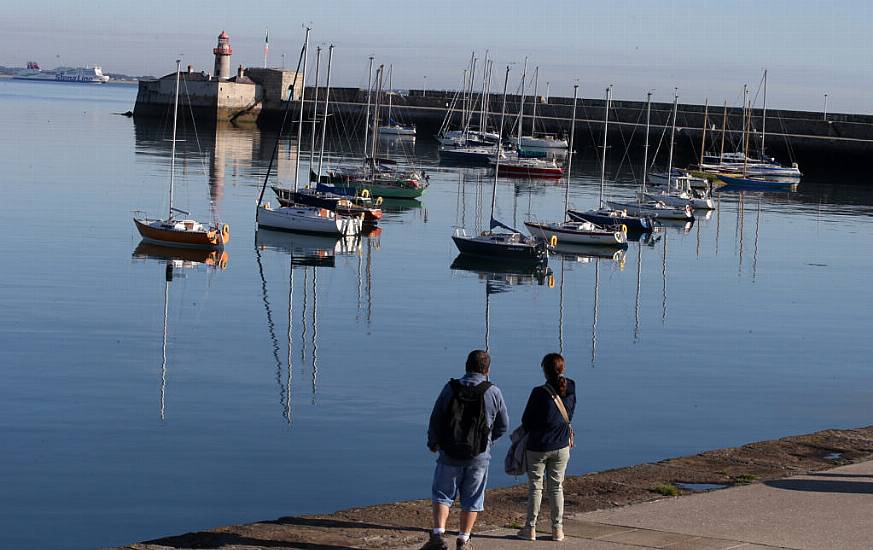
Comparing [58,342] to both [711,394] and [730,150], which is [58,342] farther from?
[730,150]

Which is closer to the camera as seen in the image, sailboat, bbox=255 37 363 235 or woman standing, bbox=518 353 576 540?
woman standing, bbox=518 353 576 540

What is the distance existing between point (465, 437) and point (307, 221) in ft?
128

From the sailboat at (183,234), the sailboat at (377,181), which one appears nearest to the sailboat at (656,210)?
the sailboat at (377,181)

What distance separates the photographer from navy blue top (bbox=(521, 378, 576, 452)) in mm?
9930

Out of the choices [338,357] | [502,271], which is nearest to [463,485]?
[338,357]

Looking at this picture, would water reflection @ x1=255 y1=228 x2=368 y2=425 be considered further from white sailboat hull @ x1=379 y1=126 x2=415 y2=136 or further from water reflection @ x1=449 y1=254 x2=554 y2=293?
white sailboat hull @ x1=379 y1=126 x2=415 y2=136

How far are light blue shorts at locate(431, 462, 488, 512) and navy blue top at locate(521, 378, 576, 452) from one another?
582 millimetres

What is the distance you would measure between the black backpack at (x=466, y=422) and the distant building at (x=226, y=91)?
407 feet

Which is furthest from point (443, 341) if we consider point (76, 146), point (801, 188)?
point (76, 146)

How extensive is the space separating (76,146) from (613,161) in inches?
1702

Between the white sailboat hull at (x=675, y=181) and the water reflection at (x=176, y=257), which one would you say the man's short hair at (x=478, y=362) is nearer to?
the water reflection at (x=176, y=257)

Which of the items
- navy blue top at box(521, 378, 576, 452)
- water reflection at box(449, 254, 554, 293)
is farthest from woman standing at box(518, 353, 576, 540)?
water reflection at box(449, 254, 554, 293)

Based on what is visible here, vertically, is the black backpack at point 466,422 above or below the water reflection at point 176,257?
above

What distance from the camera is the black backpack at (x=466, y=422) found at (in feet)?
30.7
